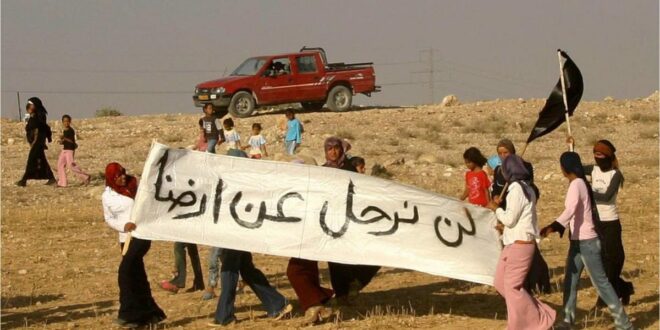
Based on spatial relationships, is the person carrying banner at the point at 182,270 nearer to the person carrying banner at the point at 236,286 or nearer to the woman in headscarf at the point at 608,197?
the person carrying banner at the point at 236,286

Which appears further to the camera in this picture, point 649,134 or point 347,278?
point 649,134

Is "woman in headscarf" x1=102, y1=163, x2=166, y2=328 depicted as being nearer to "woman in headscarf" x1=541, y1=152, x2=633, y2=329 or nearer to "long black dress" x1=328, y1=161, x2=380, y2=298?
"long black dress" x1=328, y1=161, x2=380, y2=298

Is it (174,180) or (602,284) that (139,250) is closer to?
(174,180)

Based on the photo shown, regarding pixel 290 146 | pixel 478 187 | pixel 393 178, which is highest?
pixel 290 146

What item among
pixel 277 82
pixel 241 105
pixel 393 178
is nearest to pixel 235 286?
pixel 393 178

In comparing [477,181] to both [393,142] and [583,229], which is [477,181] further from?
[393,142]

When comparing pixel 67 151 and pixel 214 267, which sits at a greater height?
pixel 67 151

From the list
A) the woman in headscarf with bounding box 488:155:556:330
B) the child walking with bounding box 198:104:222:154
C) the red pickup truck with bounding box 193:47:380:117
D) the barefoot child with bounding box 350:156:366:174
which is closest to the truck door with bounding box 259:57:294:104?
the red pickup truck with bounding box 193:47:380:117

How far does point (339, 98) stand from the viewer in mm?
35469

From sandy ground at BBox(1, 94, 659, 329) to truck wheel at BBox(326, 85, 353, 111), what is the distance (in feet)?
1.24

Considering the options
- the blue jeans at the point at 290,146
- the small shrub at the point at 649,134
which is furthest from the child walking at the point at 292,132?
the small shrub at the point at 649,134

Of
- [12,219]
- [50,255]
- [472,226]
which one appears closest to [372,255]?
[472,226]

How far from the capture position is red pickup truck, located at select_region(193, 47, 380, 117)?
32.8 meters

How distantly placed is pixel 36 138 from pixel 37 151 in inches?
10.2
